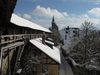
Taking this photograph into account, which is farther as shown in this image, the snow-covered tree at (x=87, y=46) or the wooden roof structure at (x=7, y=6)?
the snow-covered tree at (x=87, y=46)

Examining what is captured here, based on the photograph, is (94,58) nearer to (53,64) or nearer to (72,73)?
(72,73)

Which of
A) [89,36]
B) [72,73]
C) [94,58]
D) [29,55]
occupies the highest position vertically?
[89,36]

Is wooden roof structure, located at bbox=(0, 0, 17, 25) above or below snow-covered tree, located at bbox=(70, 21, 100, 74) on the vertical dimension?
above

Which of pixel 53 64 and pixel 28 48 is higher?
pixel 28 48

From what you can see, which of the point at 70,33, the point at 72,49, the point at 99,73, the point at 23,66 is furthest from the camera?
the point at 70,33

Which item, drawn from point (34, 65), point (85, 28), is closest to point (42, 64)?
→ point (34, 65)

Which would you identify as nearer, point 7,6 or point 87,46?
point 7,6

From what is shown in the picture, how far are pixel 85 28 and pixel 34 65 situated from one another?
13.3 meters

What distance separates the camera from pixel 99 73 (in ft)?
73.6

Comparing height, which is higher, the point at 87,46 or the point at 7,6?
the point at 7,6

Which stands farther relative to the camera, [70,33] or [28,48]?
[70,33]

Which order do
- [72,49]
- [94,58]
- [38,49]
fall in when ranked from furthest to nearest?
[72,49]
[94,58]
[38,49]

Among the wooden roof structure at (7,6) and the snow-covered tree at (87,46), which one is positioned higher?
the wooden roof structure at (7,6)

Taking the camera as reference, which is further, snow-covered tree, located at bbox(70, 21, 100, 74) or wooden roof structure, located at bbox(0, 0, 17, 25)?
snow-covered tree, located at bbox(70, 21, 100, 74)
